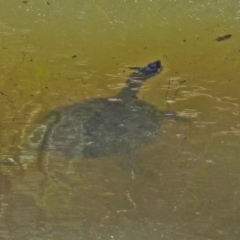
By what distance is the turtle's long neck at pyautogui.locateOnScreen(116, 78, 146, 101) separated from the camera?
2.60 m

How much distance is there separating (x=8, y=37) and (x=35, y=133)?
2.61 ft

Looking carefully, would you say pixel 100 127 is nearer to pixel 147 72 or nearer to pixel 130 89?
pixel 130 89

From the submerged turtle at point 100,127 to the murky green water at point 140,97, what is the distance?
48 mm

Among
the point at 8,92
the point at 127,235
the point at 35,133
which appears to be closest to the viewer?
the point at 127,235

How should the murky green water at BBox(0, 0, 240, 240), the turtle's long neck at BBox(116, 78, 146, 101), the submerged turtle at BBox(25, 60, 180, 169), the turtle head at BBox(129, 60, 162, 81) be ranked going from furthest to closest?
the turtle head at BBox(129, 60, 162, 81) < the turtle's long neck at BBox(116, 78, 146, 101) < the submerged turtle at BBox(25, 60, 180, 169) < the murky green water at BBox(0, 0, 240, 240)

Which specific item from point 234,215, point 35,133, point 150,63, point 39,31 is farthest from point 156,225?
point 39,31

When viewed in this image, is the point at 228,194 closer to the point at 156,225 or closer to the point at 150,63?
the point at 156,225

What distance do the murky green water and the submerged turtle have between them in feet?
Result: 0.16

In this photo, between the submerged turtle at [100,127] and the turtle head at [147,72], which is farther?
the turtle head at [147,72]

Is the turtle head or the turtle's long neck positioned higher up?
the turtle head

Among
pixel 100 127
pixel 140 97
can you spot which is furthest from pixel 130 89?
pixel 100 127

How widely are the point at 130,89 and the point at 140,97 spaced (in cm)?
7

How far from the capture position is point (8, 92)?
2.64 m

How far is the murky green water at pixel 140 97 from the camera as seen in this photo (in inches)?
80.4
